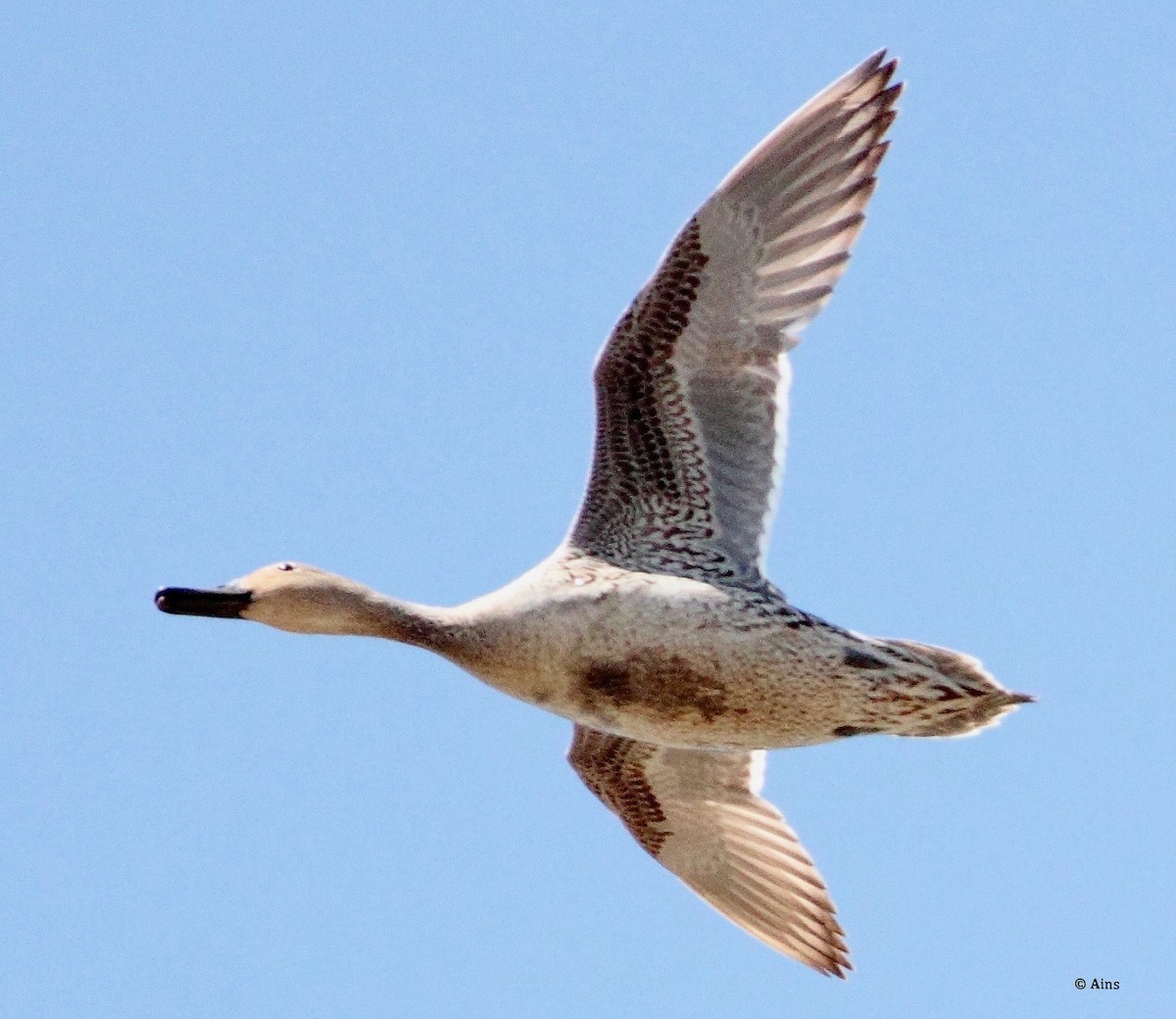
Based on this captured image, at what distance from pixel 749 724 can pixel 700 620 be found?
56cm

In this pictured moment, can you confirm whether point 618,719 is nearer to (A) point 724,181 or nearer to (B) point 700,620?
(B) point 700,620

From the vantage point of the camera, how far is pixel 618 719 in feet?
38.7

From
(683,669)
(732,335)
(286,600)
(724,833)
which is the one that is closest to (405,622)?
(286,600)

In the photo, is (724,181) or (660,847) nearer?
(724,181)

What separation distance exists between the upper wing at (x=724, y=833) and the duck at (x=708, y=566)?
188cm

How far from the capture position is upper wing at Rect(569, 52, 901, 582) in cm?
1225

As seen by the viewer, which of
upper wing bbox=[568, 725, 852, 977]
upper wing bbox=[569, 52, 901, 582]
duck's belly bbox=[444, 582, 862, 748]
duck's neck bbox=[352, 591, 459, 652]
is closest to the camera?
duck's belly bbox=[444, 582, 862, 748]

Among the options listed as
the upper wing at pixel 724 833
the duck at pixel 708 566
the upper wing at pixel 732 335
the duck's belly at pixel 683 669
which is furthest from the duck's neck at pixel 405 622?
the upper wing at pixel 724 833

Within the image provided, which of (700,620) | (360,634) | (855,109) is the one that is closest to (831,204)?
(855,109)

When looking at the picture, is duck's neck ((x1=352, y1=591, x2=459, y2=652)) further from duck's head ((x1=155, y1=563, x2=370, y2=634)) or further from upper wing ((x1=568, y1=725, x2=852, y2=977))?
upper wing ((x1=568, y1=725, x2=852, y2=977))

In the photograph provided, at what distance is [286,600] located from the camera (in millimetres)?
12133

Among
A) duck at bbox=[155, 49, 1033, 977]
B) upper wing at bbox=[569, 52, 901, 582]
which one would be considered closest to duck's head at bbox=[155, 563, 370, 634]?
duck at bbox=[155, 49, 1033, 977]

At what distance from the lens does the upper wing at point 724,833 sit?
543 inches

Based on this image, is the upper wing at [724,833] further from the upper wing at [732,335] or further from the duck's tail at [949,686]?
the duck's tail at [949,686]
